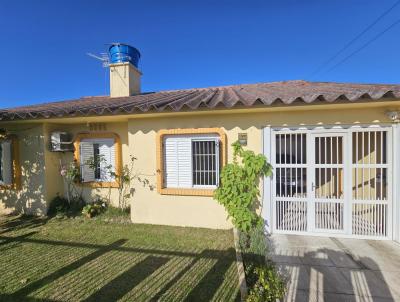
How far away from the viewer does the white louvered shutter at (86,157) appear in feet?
32.1

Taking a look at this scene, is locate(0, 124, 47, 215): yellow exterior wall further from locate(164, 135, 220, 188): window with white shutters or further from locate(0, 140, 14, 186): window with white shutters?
locate(164, 135, 220, 188): window with white shutters

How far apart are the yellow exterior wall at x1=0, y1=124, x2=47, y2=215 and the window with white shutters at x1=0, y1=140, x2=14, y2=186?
0.47 m

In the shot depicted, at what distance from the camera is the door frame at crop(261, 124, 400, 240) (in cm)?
648

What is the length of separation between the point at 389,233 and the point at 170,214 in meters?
6.79

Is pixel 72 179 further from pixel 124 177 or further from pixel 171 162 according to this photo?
pixel 171 162

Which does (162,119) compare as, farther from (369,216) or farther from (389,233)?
(389,233)

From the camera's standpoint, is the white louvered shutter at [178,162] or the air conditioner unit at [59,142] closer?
the white louvered shutter at [178,162]

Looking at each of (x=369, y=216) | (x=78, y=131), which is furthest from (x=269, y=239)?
(x=78, y=131)

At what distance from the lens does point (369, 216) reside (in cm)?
694

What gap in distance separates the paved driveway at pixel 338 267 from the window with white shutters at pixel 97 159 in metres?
7.00

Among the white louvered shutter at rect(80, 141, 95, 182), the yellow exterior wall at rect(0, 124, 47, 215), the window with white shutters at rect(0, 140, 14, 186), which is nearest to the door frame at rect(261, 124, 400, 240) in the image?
the white louvered shutter at rect(80, 141, 95, 182)

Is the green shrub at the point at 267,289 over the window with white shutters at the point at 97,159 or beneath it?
beneath

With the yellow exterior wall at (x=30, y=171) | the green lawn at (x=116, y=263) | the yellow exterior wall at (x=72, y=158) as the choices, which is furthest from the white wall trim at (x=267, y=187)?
the yellow exterior wall at (x=30, y=171)

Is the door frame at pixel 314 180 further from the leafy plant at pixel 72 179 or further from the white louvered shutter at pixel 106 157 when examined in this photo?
the leafy plant at pixel 72 179
